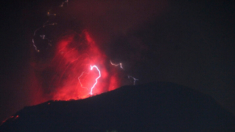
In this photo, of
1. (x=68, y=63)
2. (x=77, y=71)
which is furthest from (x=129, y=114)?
(x=68, y=63)

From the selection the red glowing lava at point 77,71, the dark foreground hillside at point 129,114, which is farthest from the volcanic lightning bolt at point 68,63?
the dark foreground hillside at point 129,114

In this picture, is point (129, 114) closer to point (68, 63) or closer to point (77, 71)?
point (77, 71)

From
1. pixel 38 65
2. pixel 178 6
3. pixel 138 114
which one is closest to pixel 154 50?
pixel 178 6

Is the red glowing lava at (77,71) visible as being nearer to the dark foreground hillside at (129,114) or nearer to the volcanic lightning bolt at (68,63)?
the volcanic lightning bolt at (68,63)

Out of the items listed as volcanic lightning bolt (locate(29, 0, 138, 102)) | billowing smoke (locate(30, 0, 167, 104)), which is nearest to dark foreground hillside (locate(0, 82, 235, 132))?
billowing smoke (locate(30, 0, 167, 104))

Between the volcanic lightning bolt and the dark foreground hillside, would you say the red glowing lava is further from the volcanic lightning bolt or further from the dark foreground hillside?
the dark foreground hillside

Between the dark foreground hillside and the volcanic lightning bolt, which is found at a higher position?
the volcanic lightning bolt

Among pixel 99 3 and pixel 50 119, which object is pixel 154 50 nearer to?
pixel 99 3
